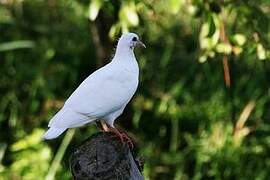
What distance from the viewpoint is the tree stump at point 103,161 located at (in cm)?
238

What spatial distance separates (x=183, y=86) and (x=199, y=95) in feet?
0.49

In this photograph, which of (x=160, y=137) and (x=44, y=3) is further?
(x=44, y=3)

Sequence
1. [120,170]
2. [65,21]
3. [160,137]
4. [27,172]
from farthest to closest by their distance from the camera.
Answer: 1. [65,21]
2. [160,137]
3. [27,172]
4. [120,170]

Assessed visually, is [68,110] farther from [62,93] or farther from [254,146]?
[62,93]

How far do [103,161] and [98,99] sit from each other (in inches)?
12.2

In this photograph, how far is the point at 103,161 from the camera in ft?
7.91

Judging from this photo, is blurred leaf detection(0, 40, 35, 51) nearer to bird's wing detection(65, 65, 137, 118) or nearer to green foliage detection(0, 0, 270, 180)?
green foliage detection(0, 0, 270, 180)

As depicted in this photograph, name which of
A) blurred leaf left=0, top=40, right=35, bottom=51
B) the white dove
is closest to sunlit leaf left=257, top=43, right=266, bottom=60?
the white dove

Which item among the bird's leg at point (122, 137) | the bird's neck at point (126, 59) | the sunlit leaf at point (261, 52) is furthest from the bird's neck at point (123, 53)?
the sunlit leaf at point (261, 52)

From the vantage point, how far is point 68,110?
264 cm

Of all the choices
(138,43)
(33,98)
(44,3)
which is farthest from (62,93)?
(138,43)

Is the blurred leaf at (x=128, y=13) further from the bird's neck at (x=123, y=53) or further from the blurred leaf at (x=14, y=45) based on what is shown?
the blurred leaf at (x=14, y=45)

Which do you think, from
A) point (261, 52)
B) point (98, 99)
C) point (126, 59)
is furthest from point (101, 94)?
point (261, 52)

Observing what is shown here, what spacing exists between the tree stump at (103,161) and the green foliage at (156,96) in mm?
2401
